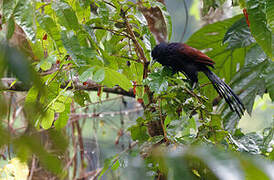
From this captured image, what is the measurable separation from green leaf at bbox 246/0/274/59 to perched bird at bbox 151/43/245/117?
296mm

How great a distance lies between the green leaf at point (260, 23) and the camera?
851mm

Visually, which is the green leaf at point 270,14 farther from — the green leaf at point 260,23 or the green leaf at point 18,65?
the green leaf at point 18,65

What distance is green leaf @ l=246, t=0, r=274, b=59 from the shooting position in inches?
33.5

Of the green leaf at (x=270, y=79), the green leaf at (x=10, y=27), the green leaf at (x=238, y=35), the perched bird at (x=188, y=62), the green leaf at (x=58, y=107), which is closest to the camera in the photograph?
the green leaf at (x=10, y=27)

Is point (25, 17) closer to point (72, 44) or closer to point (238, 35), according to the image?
point (72, 44)

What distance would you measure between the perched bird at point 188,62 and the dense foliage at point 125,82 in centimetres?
5

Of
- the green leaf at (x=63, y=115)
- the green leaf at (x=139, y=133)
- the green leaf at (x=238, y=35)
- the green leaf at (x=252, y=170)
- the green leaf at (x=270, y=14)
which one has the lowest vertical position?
the green leaf at (x=139, y=133)

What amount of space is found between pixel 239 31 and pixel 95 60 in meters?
0.86

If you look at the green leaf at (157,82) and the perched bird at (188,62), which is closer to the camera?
the green leaf at (157,82)

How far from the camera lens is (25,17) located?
606mm

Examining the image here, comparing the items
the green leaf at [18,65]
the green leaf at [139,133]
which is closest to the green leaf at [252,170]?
the green leaf at [18,65]

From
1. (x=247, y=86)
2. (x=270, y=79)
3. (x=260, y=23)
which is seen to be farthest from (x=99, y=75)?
(x=247, y=86)

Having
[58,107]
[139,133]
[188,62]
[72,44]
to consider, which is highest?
[72,44]

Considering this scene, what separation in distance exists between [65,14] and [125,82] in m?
0.26
